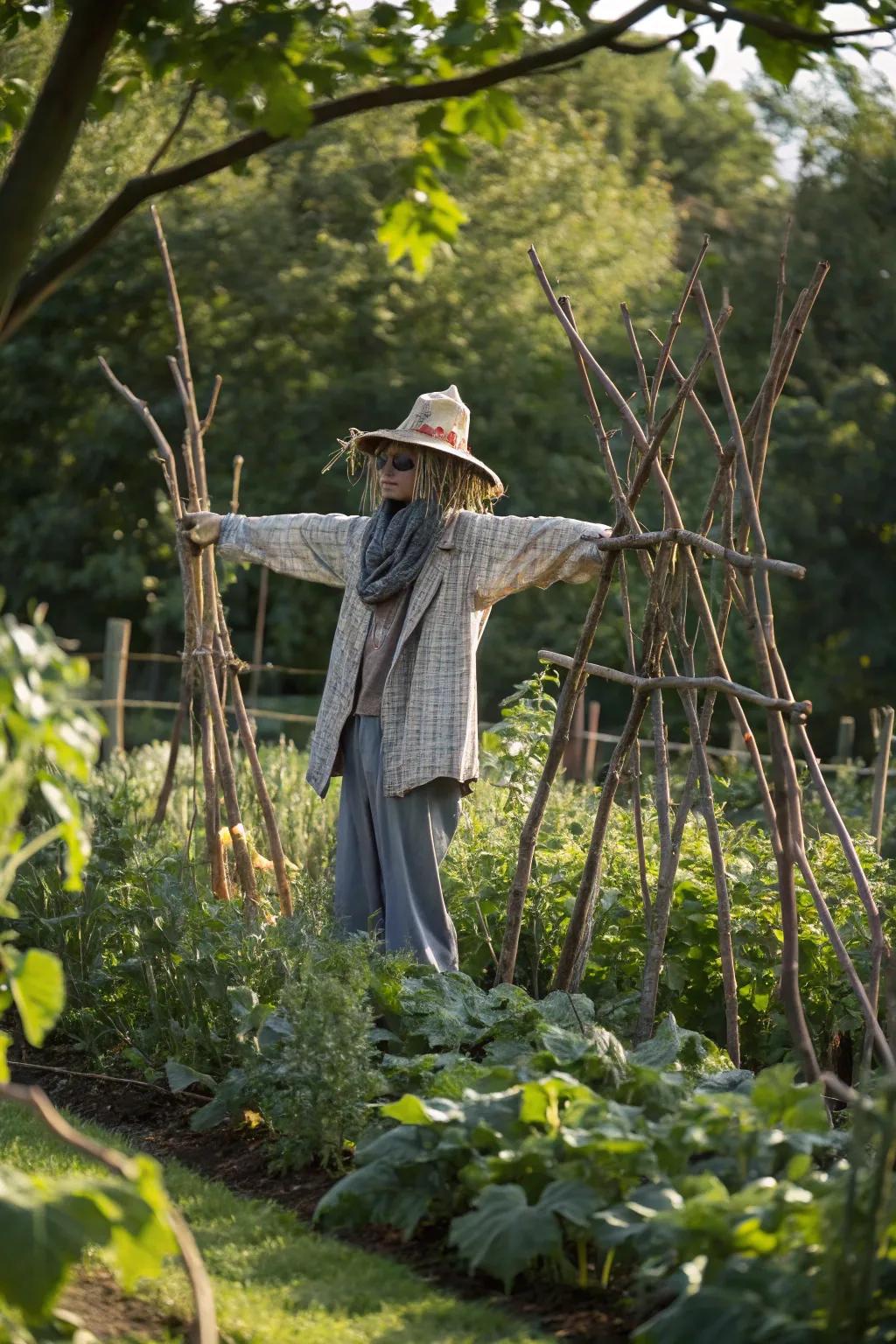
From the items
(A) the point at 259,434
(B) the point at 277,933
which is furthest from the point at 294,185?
(B) the point at 277,933

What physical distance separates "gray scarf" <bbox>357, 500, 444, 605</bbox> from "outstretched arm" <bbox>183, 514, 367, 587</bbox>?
21 centimetres

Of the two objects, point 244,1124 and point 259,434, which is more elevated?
point 244,1124

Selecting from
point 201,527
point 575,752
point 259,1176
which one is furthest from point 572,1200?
point 575,752

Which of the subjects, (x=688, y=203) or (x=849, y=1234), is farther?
(x=688, y=203)

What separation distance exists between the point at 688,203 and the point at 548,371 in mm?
6482

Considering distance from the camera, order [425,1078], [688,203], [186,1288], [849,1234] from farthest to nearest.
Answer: [688,203]
[425,1078]
[186,1288]
[849,1234]

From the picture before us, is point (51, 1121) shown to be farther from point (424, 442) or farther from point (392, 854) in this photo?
point (424, 442)

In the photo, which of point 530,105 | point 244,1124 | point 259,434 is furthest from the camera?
point 530,105

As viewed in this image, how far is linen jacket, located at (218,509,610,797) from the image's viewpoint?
14.4ft

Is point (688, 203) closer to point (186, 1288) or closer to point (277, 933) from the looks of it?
point (277, 933)

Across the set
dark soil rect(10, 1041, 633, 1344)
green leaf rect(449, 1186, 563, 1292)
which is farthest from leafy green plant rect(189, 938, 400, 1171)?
green leaf rect(449, 1186, 563, 1292)

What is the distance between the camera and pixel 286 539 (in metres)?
4.88

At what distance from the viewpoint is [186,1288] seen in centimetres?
268

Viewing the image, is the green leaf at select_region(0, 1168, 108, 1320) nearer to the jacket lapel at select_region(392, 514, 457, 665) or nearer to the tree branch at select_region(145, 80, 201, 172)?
the tree branch at select_region(145, 80, 201, 172)
